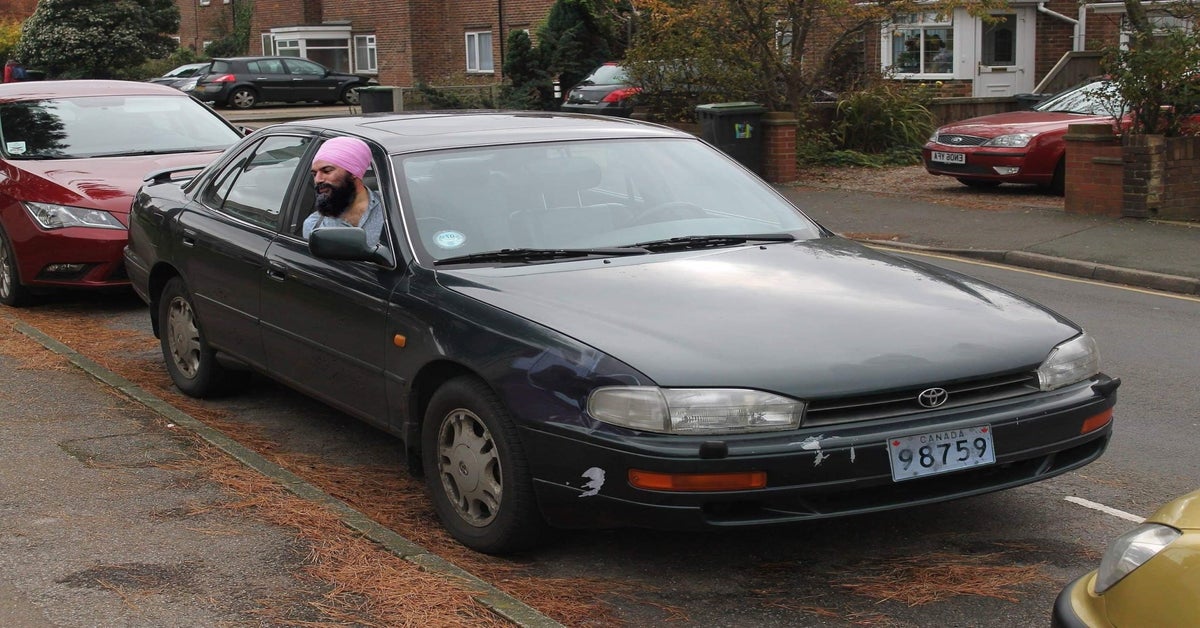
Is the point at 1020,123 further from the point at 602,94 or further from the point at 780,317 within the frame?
the point at 780,317

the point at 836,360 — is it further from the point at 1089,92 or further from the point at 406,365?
the point at 1089,92

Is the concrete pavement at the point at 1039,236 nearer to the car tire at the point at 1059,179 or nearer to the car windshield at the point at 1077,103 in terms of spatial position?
the car tire at the point at 1059,179

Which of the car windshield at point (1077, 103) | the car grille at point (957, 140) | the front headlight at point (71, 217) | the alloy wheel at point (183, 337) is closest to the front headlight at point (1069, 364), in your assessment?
the alloy wheel at point (183, 337)

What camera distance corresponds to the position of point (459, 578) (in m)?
4.32

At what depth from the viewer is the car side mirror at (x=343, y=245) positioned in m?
5.08

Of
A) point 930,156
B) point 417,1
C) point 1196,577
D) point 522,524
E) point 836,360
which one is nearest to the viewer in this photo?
point 1196,577

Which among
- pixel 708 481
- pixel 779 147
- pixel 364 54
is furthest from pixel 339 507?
pixel 364 54

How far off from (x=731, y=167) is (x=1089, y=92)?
9996 millimetres

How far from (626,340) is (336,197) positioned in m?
1.87

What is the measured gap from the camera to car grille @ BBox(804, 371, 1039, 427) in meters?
4.10

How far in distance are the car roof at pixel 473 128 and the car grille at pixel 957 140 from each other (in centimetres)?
1094

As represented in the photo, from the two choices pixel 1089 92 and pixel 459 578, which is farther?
pixel 1089 92

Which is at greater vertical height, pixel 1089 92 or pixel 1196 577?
pixel 1089 92

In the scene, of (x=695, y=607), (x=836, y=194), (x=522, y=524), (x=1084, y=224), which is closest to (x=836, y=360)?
(x=695, y=607)
